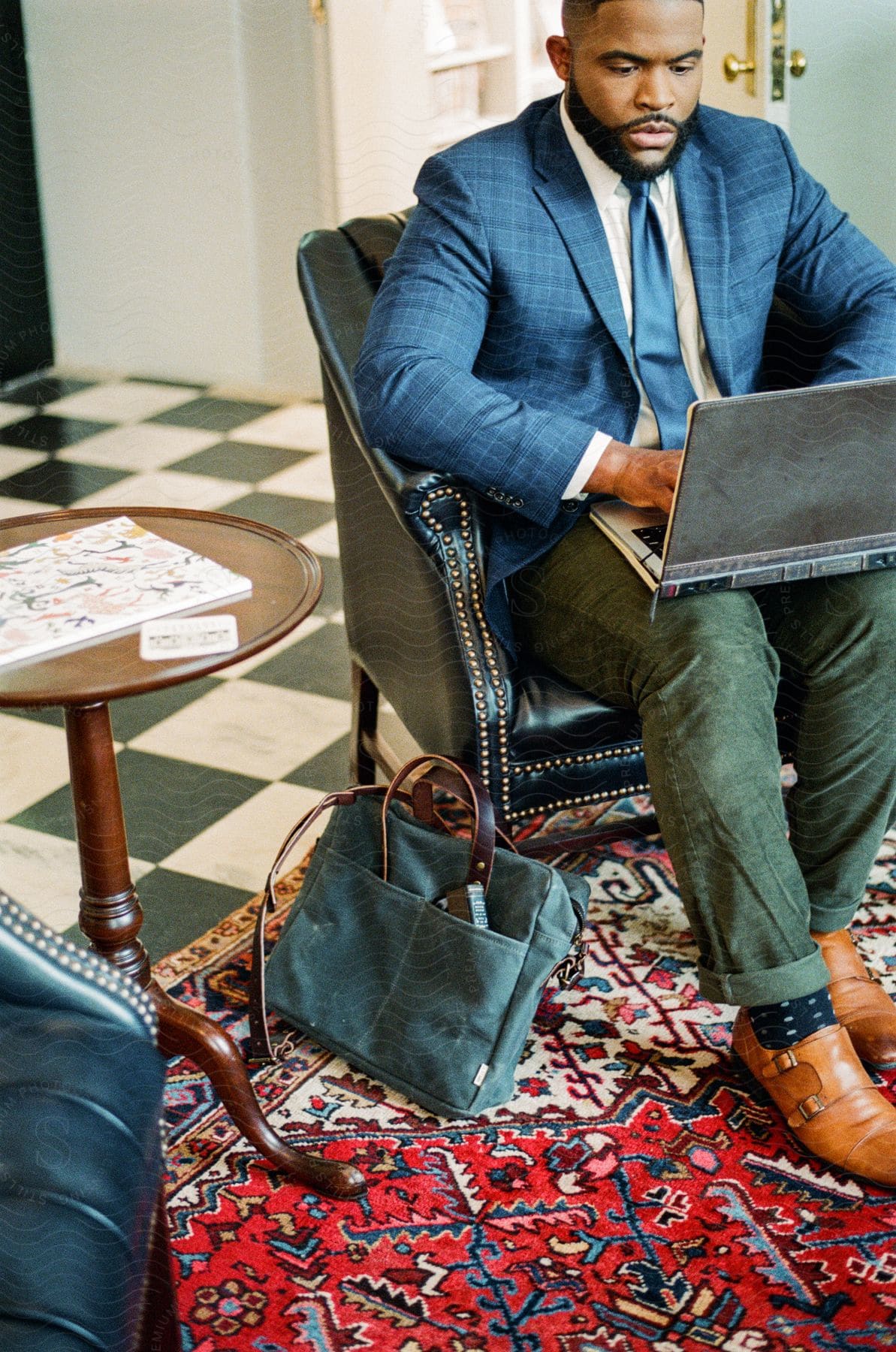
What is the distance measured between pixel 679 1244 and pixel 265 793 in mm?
942

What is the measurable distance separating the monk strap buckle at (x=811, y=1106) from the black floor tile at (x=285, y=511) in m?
1.73

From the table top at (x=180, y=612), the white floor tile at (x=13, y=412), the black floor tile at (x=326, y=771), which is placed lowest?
the black floor tile at (x=326, y=771)

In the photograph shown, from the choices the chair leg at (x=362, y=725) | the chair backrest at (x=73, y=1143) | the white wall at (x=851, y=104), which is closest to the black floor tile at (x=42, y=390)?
the white wall at (x=851, y=104)

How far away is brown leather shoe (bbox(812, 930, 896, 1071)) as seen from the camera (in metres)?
1.45

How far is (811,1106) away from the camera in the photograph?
1335mm

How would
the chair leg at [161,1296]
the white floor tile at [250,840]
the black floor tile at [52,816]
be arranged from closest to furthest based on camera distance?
the chair leg at [161,1296]
the white floor tile at [250,840]
the black floor tile at [52,816]

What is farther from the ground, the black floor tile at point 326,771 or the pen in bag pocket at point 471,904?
the pen in bag pocket at point 471,904

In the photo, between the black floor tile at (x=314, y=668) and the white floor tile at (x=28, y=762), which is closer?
the white floor tile at (x=28, y=762)

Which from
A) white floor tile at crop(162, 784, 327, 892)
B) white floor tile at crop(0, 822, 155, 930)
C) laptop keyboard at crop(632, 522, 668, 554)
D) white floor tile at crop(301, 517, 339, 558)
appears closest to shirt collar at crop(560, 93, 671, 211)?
laptop keyboard at crop(632, 522, 668, 554)

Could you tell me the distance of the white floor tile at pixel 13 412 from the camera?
3529mm

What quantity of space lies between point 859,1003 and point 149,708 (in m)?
1.24

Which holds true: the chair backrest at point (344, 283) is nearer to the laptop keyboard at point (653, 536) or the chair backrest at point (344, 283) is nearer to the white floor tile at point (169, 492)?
the laptop keyboard at point (653, 536)

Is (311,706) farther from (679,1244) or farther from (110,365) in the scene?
(110,365)

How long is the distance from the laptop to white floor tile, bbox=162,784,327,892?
0.67m
